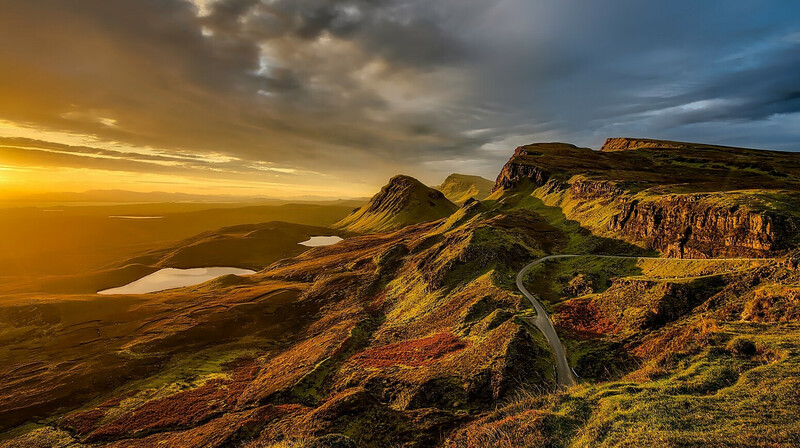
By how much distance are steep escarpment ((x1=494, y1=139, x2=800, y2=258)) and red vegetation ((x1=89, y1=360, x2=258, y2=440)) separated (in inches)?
3745

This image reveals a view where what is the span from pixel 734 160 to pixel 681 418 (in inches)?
7380

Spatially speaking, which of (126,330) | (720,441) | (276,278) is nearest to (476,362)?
(720,441)

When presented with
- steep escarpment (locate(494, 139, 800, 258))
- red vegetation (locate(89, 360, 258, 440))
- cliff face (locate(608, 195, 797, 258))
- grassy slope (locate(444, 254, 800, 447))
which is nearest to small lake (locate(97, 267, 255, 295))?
red vegetation (locate(89, 360, 258, 440))

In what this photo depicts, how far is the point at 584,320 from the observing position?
48.3m

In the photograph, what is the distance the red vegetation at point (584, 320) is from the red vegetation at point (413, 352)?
17.7 meters

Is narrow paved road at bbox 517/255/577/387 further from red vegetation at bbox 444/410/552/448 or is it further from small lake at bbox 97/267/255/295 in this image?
small lake at bbox 97/267/255/295

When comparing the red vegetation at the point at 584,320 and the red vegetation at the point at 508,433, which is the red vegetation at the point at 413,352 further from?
the red vegetation at the point at 584,320

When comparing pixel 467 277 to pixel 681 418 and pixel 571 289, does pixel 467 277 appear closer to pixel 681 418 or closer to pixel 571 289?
pixel 571 289

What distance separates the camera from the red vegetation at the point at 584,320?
145 ft

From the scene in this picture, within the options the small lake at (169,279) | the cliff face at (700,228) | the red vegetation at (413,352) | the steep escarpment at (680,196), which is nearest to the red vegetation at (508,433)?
the red vegetation at (413,352)

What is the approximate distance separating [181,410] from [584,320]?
220 ft

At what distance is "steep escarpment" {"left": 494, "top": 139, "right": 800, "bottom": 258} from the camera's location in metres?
57.0

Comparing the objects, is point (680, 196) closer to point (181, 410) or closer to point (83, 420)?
point (181, 410)

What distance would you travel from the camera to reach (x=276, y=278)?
12962 cm
